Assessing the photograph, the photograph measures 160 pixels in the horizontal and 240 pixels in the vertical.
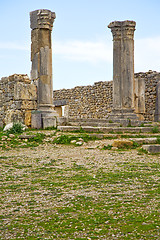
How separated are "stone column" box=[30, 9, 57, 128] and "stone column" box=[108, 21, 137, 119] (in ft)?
11.1

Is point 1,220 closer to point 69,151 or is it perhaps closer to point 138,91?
point 69,151

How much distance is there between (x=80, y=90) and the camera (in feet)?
84.8

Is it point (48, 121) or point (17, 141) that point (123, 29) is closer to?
point (48, 121)

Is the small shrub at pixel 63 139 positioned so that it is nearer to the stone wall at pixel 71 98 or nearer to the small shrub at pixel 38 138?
the small shrub at pixel 38 138

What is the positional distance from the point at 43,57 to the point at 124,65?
4077 millimetres

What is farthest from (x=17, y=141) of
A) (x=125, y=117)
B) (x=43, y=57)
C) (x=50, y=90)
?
(x=125, y=117)

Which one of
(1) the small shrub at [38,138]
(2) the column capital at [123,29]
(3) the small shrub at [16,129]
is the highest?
(2) the column capital at [123,29]

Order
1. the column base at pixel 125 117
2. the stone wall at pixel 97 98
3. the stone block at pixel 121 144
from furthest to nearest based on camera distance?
the stone wall at pixel 97 98 < the column base at pixel 125 117 < the stone block at pixel 121 144

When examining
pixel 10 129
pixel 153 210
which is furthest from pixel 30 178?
pixel 10 129

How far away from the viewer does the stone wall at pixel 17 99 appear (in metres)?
13.7

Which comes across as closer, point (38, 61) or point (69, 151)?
point (69, 151)

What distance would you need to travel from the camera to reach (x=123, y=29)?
1583 centimetres

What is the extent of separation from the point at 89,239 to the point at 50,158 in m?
4.97

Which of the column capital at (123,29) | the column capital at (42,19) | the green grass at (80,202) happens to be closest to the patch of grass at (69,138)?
the green grass at (80,202)
